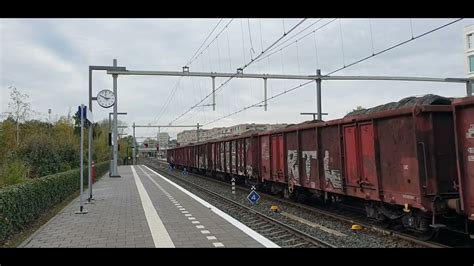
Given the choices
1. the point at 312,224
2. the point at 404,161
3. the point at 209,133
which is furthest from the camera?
the point at 209,133

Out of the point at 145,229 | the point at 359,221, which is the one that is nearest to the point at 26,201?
the point at 145,229

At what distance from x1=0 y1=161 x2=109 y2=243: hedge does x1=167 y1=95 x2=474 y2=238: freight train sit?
790cm

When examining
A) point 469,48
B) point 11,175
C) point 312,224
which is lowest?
point 312,224

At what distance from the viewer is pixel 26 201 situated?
37.1ft

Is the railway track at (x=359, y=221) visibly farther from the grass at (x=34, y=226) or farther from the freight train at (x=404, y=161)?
the grass at (x=34, y=226)

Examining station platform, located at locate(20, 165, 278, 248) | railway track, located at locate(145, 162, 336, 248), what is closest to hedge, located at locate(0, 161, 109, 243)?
station platform, located at locate(20, 165, 278, 248)

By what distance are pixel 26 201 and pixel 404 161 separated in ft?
28.7

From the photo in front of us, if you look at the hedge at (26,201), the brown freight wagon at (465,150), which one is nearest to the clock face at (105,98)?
the hedge at (26,201)

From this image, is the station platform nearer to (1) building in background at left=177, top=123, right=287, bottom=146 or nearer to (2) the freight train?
(2) the freight train

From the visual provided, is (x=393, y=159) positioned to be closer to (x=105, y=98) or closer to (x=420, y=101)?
(x=420, y=101)

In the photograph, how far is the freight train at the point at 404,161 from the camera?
8.39 meters

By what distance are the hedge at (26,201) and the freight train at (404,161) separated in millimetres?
7895

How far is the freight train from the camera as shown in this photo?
839cm
